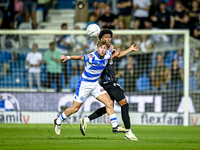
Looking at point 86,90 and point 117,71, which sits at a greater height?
point 86,90

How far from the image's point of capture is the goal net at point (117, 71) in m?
13.5

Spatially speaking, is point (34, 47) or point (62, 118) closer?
point (62, 118)

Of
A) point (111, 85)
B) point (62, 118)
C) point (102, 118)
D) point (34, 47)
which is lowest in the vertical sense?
point (102, 118)

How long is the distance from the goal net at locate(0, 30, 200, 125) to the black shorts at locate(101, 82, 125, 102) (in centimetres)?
468

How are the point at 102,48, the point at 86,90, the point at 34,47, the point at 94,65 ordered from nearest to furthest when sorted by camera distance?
the point at 102,48
the point at 94,65
the point at 86,90
the point at 34,47

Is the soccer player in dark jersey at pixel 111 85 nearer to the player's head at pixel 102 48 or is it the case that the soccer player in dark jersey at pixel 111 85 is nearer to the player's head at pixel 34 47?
the player's head at pixel 102 48

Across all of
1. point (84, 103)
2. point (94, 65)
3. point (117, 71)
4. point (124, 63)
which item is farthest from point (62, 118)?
point (124, 63)

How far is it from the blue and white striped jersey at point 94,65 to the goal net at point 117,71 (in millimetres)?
5060

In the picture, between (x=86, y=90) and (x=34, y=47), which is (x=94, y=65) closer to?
(x=86, y=90)

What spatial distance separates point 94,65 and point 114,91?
32.7 inches

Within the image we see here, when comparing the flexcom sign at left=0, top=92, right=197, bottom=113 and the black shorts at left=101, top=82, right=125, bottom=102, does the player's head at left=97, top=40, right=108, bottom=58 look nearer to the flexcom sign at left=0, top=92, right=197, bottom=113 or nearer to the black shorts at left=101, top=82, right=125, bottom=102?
the black shorts at left=101, top=82, right=125, bottom=102

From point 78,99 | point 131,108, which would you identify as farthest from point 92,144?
point 131,108

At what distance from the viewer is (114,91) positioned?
863 cm

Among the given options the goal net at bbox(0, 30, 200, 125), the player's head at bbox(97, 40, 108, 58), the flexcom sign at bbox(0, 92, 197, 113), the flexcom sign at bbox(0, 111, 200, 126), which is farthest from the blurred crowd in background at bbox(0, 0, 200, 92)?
the player's head at bbox(97, 40, 108, 58)
